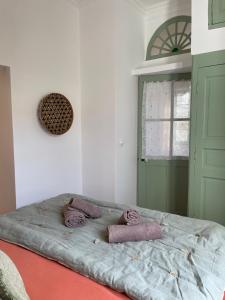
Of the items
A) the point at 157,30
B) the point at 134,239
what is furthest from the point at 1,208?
the point at 157,30

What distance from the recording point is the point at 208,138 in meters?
2.54

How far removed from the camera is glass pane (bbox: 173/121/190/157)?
10.6 feet

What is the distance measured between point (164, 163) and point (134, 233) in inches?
77.6

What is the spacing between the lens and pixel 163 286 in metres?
1.13

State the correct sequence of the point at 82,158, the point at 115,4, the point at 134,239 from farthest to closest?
the point at 82,158 → the point at 115,4 → the point at 134,239

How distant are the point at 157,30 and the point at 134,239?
2.85 metres

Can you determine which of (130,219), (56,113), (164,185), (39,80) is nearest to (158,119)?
(164,185)

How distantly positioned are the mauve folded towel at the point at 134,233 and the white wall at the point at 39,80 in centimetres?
156

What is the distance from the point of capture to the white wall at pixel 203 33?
7.92ft

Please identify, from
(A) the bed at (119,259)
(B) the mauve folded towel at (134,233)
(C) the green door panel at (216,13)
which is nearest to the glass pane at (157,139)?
(C) the green door panel at (216,13)

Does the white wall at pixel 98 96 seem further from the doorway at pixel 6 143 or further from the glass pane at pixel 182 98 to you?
the doorway at pixel 6 143

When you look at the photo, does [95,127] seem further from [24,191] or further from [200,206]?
→ [200,206]

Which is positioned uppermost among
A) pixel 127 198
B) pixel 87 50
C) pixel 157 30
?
pixel 157 30

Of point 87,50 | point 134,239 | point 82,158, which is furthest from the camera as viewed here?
point 82,158
